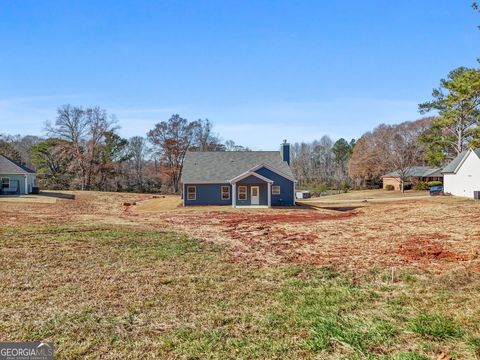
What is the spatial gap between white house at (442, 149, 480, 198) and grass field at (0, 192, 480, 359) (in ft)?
92.5

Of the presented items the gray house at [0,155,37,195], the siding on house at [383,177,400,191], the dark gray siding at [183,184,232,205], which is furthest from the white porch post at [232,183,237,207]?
the siding on house at [383,177,400,191]

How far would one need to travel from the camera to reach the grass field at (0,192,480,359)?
4094 mm

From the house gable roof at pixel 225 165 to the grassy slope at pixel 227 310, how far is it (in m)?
23.5

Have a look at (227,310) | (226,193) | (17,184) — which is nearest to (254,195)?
(226,193)

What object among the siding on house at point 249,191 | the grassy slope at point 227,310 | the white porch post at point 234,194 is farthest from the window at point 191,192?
the grassy slope at point 227,310

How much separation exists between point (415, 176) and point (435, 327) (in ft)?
188

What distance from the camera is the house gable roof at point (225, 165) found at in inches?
1271

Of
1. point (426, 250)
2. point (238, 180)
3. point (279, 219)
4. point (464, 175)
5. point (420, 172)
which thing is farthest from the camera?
point (420, 172)

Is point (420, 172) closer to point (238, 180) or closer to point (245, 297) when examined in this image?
point (238, 180)

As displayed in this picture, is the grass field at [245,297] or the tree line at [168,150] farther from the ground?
the tree line at [168,150]

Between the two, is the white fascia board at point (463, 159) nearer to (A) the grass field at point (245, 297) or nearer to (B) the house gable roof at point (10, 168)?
(A) the grass field at point (245, 297)

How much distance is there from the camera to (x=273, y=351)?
3961 millimetres

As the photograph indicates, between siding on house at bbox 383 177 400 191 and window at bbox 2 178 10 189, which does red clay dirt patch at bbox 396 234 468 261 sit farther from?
siding on house at bbox 383 177 400 191

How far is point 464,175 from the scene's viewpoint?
36812 mm
